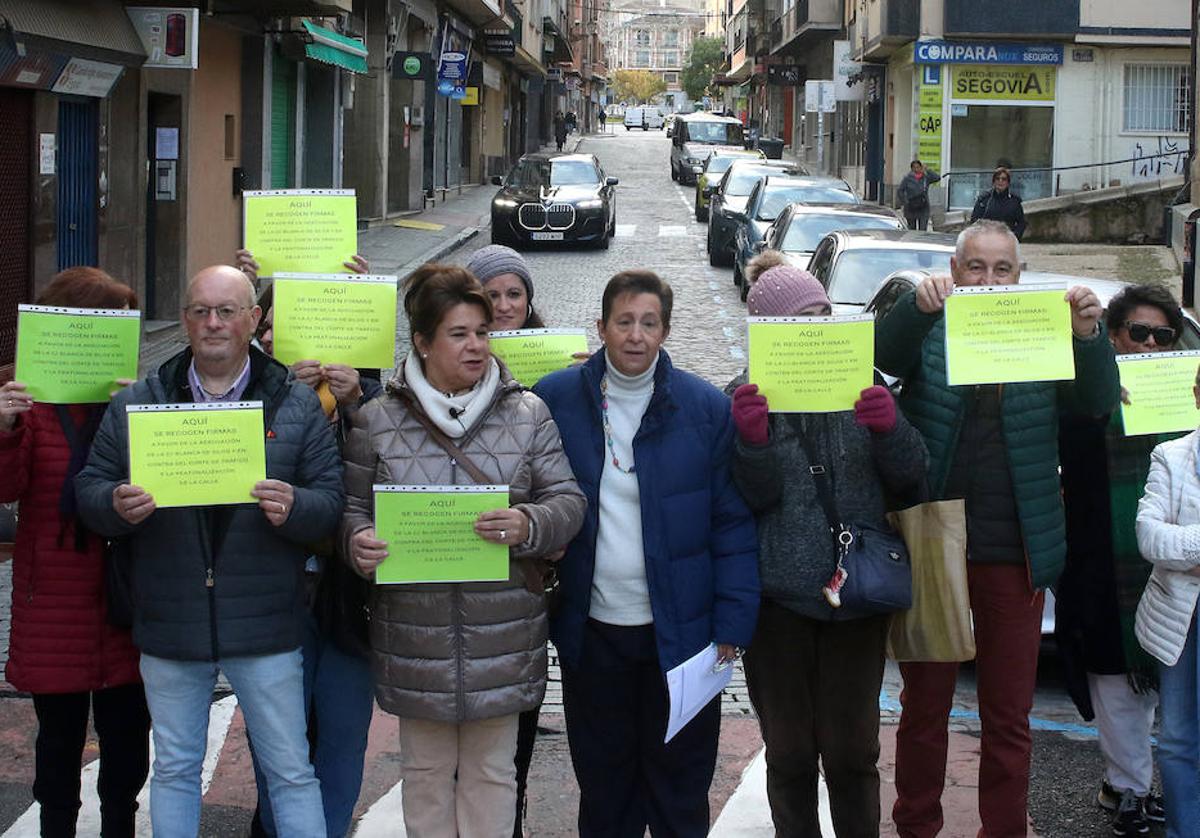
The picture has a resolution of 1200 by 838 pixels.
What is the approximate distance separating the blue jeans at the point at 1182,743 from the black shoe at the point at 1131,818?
36cm

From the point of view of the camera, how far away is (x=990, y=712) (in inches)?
200

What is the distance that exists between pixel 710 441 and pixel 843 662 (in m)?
0.78

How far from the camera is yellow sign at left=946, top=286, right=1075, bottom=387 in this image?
476cm

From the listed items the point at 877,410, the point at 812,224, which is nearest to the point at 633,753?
the point at 877,410

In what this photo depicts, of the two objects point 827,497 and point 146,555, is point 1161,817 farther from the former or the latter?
point 146,555

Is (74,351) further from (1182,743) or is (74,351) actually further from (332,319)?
(1182,743)

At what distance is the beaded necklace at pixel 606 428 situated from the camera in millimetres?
4621

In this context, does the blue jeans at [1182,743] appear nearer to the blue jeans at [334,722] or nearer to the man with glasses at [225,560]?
the blue jeans at [334,722]

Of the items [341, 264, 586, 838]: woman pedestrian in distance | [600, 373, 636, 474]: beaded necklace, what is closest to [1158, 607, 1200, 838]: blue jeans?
[600, 373, 636, 474]: beaded necklace

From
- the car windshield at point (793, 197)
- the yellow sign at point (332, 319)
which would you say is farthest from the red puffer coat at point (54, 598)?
A: the car windshield at point (793, 197)

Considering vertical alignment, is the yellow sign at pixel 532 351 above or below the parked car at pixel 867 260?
below

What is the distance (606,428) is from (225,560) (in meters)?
1.12

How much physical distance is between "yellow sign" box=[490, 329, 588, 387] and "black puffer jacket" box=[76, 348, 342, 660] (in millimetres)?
962

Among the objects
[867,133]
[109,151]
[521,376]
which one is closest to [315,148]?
[109,151]
